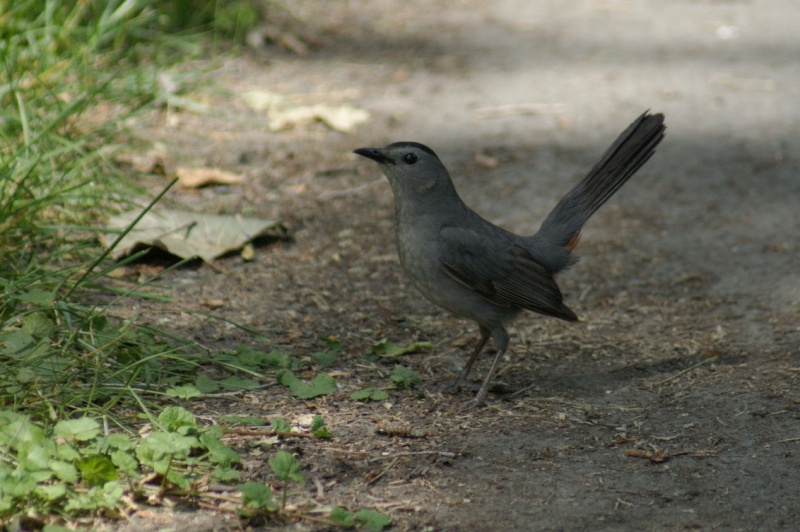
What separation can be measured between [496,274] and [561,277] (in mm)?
1338

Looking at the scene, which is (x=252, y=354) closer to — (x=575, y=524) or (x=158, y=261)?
(x=158, y=261)

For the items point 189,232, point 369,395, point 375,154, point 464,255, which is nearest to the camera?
point 369,395

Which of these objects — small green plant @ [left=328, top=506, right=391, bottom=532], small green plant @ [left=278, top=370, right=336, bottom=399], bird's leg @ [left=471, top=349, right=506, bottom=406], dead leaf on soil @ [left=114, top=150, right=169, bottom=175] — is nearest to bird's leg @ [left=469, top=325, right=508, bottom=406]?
bird's leg @ [left=471, top=349, right=506, bottom=406]

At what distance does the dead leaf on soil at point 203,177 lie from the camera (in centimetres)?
637

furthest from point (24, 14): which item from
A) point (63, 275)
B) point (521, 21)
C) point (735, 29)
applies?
point (735, 29)

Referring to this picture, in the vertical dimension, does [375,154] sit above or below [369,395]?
above

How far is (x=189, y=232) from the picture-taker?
5.40 meters

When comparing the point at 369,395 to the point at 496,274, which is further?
the point at 496,274

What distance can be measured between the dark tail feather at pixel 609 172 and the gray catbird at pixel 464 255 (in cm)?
8

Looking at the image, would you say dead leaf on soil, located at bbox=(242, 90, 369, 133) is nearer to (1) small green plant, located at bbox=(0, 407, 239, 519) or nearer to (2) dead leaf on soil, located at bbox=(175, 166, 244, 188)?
(2) dead leaf on soil, located at bbox=(175, 166, 244, 188)

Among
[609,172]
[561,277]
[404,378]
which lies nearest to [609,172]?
[609,172]

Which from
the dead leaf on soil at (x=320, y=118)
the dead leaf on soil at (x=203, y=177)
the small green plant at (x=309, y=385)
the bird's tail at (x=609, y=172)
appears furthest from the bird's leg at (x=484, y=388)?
the dead leaf on soil at (x=320, y=118)

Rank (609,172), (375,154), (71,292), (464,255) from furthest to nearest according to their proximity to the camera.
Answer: (609,172)
(375,154)
(464,255)
(71,292)

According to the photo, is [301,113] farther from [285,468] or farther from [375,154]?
[285,468]
